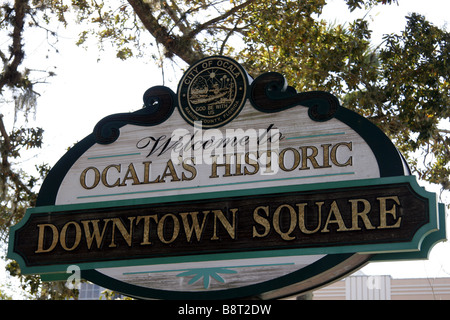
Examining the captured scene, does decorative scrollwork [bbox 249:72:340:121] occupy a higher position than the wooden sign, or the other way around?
decorative scrollwork [bbox 249:72:340:121]

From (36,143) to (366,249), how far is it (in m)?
5.75

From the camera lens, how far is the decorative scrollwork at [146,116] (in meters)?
5.63

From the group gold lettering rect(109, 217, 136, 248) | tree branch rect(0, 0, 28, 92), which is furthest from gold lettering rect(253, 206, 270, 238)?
tree branch rect(0, 0, 28, 92)

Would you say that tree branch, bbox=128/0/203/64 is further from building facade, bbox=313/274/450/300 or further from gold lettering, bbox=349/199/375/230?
building facade, bbox=313/274/450/300

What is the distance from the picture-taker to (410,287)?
24.5 meters

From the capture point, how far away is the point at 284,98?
531cm

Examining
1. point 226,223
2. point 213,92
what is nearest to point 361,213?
point 226,223

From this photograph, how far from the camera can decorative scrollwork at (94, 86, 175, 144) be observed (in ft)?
18.5

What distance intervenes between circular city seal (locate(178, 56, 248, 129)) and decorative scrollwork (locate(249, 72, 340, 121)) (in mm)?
108

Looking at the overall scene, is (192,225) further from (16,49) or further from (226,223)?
(16,49)

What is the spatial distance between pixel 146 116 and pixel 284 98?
108 centimetres
